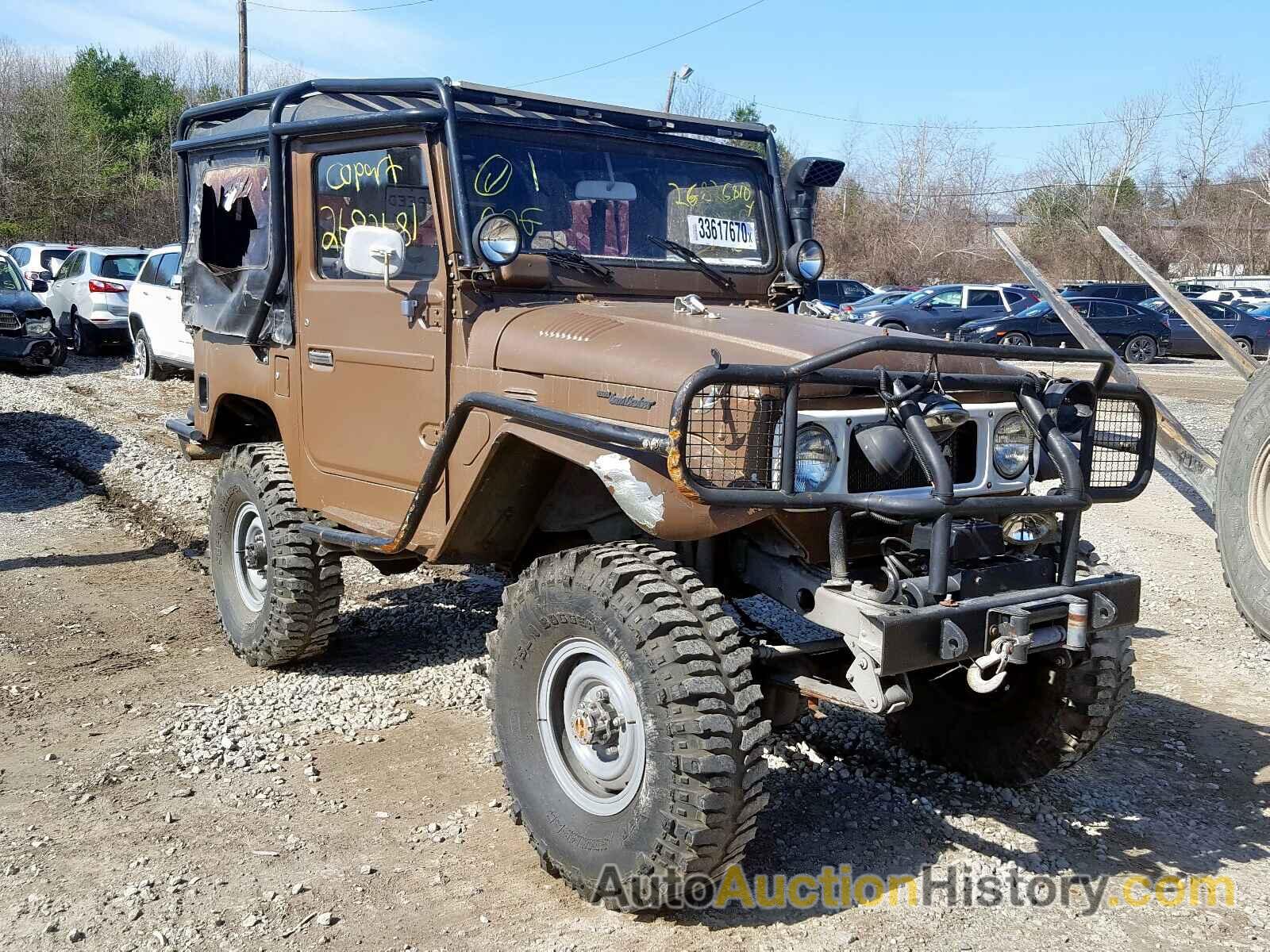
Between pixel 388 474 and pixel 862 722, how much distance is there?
7.30 ft

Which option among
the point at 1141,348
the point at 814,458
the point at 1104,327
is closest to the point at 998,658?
the point at 814,458

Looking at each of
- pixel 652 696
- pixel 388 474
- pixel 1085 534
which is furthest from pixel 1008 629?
pixel 1085 534

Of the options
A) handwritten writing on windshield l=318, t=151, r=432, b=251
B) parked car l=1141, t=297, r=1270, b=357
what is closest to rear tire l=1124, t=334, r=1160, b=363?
parked car l=1141, t=297, r=1270, b=357

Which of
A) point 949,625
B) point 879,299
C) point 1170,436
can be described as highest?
point 879,299

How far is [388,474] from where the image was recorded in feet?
15.4

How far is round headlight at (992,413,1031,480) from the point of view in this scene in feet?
12.1

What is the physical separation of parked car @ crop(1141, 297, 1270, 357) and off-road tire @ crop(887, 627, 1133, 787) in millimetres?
22071

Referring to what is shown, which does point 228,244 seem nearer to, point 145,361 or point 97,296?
point 145,361

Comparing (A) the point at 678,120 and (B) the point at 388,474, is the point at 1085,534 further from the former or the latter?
(B) the point at 388,474

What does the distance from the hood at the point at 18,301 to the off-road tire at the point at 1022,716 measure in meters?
14.6

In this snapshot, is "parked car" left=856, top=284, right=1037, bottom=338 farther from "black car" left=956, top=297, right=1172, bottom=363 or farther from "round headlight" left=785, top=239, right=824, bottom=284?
"round headlight" left=785, top=239, right=824, bottom=284

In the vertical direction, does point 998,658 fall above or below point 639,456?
below

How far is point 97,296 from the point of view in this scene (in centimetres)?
1756

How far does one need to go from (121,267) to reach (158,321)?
3583 mm
